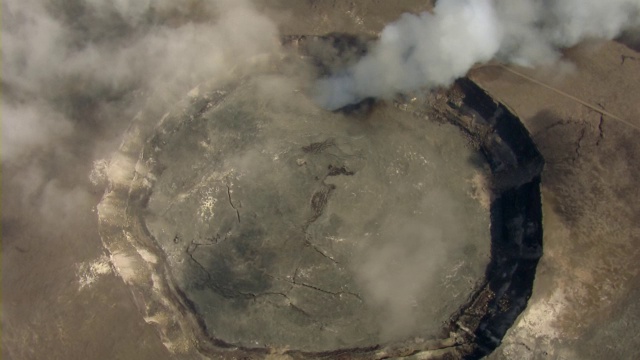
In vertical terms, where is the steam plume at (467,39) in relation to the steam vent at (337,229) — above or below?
above

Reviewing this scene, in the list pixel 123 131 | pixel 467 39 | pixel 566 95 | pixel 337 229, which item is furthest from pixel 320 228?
pixel 566 95

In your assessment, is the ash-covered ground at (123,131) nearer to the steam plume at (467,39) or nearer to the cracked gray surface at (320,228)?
the steam plume at (467,39)

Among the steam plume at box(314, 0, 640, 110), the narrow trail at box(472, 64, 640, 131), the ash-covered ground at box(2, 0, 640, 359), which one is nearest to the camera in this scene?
the ash-covered ground at box(2, 0, 640, 359)

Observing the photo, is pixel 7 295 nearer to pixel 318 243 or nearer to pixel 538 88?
pixel 318 243

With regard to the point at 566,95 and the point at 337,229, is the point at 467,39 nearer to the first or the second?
the point at 566,95

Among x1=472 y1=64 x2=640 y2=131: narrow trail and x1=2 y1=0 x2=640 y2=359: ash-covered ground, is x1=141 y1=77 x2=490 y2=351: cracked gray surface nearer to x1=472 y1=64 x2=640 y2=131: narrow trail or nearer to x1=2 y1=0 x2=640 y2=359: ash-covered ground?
x1=2 y1=0 x2=640 y2=359: ash-covered ground

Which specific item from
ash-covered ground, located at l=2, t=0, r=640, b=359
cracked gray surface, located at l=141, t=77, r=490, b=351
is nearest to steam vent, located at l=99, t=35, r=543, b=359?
cracked gray surface, located at l=141, t=77, r=490, b=351

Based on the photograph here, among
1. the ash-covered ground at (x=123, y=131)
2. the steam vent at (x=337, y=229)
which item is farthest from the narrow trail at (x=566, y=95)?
the steam vent at (x=337, y=229)
